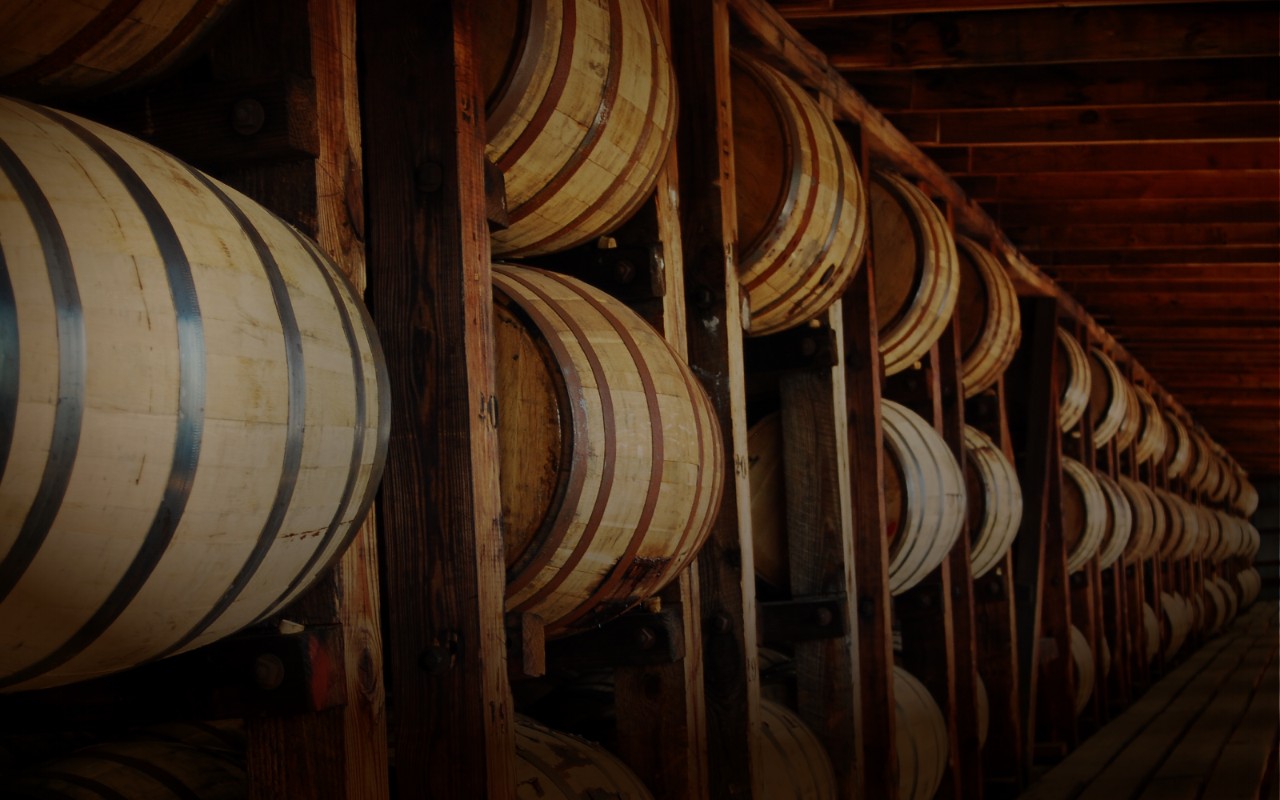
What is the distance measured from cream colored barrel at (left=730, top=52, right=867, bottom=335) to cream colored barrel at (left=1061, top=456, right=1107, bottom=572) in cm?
619

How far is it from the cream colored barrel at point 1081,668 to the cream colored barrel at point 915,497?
14.6 ft

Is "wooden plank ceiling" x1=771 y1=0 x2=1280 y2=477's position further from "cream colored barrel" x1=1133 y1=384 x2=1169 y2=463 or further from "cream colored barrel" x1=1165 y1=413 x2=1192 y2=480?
"cream colored barrel" x1=1165 y1=413 x2=1192 y2=480

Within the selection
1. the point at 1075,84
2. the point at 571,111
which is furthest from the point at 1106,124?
the point at 571,111

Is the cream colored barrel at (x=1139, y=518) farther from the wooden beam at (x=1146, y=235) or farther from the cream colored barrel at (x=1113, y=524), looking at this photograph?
the wooden beam at (x=1146, y=235)

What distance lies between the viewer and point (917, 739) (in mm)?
5914

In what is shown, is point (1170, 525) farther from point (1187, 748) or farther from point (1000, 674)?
point (1000, 674)

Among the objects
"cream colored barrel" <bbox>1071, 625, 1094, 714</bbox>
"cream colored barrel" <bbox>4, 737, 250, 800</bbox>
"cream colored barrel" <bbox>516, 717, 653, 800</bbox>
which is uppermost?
"cream colored barrel" <bbox>4, 737, 250, 800</bbox>

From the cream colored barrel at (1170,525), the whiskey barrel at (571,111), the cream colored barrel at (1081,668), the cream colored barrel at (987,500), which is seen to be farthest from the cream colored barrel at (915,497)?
the cream colored barrel at (1170,525)

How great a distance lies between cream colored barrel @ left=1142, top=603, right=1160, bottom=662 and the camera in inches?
565

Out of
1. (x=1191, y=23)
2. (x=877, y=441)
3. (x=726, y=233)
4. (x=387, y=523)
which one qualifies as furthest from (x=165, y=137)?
(x=1191, y=23)

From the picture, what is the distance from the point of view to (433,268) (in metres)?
2.51

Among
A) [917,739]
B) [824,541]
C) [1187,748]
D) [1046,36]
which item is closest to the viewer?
[824,541]

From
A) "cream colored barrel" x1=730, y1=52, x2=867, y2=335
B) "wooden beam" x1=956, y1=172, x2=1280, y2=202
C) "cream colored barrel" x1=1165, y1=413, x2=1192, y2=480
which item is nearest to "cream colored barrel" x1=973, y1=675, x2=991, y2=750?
"wooden beam" x1=956, y1=172, x2=1280, y2=202

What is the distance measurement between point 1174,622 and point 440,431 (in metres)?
15.5
